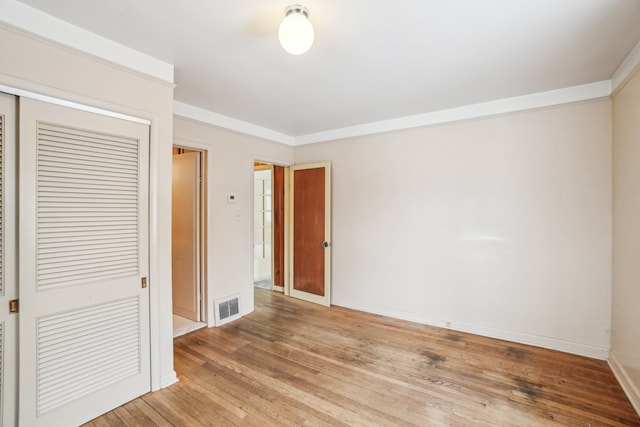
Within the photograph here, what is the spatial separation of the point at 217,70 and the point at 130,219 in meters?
1.39

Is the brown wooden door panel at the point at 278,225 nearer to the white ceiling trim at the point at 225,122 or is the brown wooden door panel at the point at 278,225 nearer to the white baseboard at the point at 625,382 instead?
the white ceiling trim at the point at 225,122

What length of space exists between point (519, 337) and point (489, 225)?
1.22 m

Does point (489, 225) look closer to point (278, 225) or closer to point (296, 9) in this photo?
point (296, 9)

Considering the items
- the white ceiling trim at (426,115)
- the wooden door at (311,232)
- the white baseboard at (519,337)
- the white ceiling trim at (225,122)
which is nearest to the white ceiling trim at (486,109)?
the white ceiling trim at (426,115)

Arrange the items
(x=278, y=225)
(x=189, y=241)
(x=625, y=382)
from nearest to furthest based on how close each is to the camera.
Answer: (x=625, y=382) < (x=189, y=241) < (x=278, y=225)

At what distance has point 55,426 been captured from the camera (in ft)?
5.67

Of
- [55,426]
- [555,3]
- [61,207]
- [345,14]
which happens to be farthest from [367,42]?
[55,426]

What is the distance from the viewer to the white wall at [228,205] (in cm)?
338

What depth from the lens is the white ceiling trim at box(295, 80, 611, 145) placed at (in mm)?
2633

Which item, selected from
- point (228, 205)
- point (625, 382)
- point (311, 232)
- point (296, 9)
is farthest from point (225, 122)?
point (625, 382)

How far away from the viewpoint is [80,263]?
1844mm

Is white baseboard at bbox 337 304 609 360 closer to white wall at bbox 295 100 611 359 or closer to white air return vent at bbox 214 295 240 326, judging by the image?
white wall at bbox 295 100 611 359

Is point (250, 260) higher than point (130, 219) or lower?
lower

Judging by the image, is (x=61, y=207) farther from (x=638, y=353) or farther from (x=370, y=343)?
(x=638, y=353)
